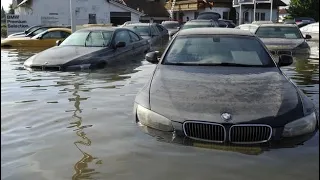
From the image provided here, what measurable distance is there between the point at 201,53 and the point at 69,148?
7.73 feet

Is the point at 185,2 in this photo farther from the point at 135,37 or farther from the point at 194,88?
the point at 194,88

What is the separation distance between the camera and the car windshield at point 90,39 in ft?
35.8

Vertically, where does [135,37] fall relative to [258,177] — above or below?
above

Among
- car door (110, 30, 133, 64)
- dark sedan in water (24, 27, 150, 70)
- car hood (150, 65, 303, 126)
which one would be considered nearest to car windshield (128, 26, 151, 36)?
dark sedan in water (24, 27, 150, 70)

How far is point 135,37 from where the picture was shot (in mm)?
12961

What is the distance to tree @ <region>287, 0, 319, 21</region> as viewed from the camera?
43781 mm

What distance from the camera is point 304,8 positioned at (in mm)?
44188

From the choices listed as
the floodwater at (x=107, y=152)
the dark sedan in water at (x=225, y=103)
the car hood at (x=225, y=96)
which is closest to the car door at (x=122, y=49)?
the floodwater at (x=107, y=152)

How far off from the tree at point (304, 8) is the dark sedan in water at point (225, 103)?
137ft

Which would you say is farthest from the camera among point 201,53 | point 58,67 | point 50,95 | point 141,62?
point 141,62

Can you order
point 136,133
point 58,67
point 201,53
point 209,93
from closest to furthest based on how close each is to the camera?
point 209,93, point 136,133, point 201,53, point 58,67

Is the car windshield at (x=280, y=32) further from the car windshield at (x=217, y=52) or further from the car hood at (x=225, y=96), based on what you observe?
the car hood at (x=225, y=96)

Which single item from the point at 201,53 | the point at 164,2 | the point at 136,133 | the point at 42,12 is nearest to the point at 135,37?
the point at 201,53

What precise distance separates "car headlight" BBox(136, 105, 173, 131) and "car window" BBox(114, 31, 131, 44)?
23.7 feet
